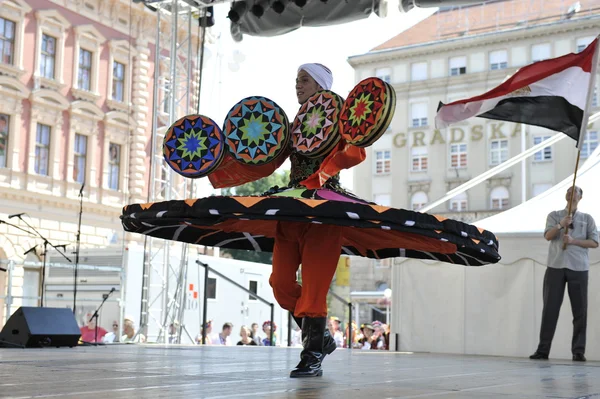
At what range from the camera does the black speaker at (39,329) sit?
8.35 meters

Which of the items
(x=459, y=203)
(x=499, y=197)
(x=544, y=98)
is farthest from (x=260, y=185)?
(x=544, y=98)

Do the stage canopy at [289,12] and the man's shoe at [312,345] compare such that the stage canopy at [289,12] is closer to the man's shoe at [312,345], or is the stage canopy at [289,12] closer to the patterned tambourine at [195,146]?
the patterned tambourine at [195,146]

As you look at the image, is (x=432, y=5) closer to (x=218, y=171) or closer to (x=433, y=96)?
(x=218, y=171)

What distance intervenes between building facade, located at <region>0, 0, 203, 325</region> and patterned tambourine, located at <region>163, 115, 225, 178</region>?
18.9m

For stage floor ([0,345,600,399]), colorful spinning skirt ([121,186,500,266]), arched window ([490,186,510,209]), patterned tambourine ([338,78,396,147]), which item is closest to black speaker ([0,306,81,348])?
stage floor ([0,345,600,399])

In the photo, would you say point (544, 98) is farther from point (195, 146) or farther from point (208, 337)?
point (208, 337)

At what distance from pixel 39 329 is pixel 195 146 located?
15.1ft

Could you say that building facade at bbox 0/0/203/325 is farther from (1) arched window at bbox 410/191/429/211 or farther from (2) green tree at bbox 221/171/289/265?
(2) green tree at bbox 221/171/289/265

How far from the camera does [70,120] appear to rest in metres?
27.5

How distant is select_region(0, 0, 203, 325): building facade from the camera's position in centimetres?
2488

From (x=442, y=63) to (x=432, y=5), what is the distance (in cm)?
3888

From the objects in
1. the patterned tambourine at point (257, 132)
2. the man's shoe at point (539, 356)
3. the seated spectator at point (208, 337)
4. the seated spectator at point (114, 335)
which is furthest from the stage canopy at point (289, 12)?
the patterned tambourine at point (257, 132)

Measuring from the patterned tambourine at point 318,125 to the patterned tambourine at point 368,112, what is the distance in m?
0.11

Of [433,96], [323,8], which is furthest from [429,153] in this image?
[323,8]
